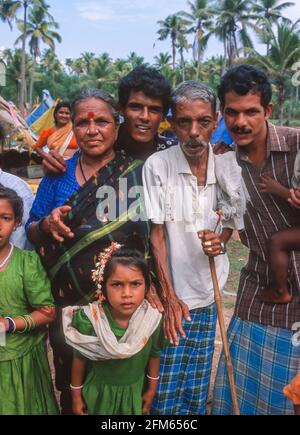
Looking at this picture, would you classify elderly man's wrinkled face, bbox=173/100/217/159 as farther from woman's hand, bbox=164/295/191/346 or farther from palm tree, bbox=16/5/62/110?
palm tree, bbox=16/5/62/110

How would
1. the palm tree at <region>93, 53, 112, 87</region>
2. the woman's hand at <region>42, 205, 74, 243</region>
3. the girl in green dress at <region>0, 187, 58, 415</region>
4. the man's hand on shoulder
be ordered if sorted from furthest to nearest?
the palm tree at <region>93, 53, 112, 87</region>, the man's hand on shoulder, the girl in green dress at <region>0, 187, 58, 415</region>, the woman's hand at <region>42, 205, 74, 243</region>

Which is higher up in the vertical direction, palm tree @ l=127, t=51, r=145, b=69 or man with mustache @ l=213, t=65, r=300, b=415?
palm tree @ l=127, t=51, r=145, b=69

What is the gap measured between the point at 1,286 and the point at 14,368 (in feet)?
1.41

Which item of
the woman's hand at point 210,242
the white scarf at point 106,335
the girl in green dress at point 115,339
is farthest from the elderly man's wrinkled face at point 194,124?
the white scarf at point 106,335

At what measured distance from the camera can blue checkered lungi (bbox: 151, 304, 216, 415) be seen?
2451 mm

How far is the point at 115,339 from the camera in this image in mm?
2176

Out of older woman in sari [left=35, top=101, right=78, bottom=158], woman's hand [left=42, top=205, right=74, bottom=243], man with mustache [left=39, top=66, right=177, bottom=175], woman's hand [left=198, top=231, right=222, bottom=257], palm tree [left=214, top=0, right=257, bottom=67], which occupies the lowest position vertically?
woman's hand [left=198, top=231, right=222, bottom=257]

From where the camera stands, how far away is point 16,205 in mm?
2221

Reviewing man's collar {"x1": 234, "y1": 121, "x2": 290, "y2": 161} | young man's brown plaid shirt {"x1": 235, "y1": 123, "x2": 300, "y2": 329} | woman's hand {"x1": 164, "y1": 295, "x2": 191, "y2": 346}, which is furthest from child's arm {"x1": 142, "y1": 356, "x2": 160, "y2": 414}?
man's collar {"x1": 234, "y1": 121, "x2": 290, "y2": 161}

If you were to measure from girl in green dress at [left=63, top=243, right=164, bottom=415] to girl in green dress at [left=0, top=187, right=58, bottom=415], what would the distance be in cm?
17

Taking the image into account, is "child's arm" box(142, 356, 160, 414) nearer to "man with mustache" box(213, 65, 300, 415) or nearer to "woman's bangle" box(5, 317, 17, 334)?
"man with mustache" box(213, 65, 300, 415)

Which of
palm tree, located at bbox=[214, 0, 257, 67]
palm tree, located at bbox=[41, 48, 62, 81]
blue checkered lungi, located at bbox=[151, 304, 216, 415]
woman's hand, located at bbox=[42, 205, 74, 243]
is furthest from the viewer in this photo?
palm tree, located at bbox=[41, 48, 62, 81]

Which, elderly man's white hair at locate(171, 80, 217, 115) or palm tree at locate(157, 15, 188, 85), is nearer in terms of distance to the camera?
elderly man's white hair at locate(171, 80, 217, 115)

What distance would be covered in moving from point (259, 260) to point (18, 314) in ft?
4.34
